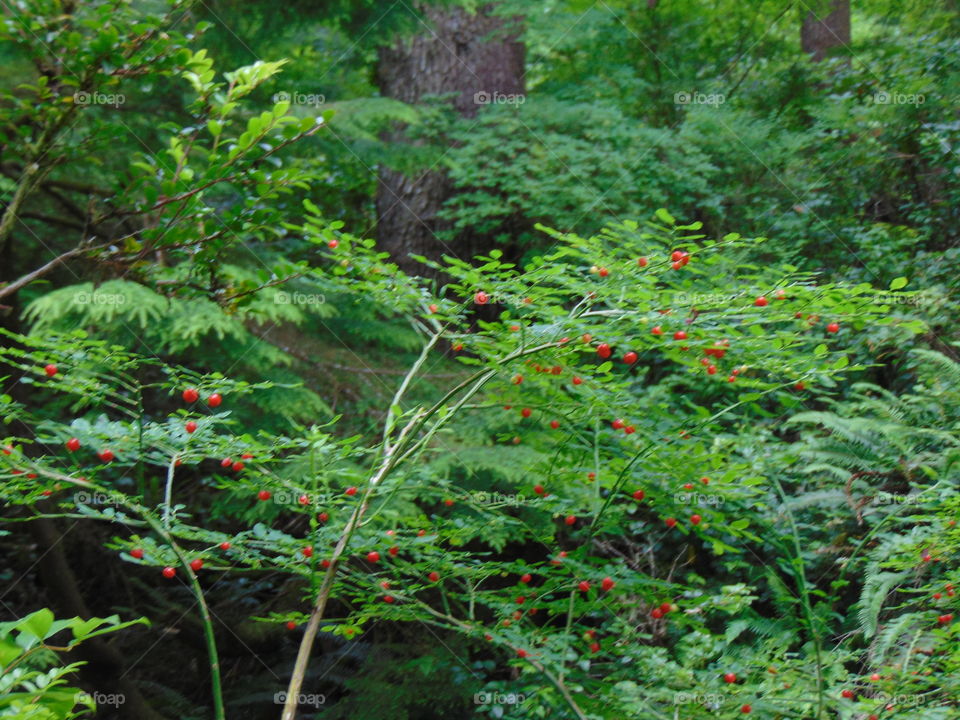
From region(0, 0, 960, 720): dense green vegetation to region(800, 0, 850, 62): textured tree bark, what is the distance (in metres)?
0.04

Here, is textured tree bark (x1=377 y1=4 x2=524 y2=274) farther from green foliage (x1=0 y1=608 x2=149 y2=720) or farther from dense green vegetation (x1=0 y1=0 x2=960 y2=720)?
green foliage (x1=0 y1=608 x2=149 y2=720)

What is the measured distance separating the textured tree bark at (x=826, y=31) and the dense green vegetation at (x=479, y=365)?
39mm

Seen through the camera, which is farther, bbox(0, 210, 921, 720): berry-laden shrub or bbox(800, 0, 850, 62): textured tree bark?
bbox(800, 0, 850, 62): textured tree bark

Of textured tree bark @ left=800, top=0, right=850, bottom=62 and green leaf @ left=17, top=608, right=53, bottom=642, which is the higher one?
textured tree bark @ left=800, top=0, right=850, bottom=62

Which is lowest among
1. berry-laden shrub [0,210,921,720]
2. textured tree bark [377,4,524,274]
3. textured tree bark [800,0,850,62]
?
berry-laden shrub [0,210,921,720]

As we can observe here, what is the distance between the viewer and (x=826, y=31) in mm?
6441

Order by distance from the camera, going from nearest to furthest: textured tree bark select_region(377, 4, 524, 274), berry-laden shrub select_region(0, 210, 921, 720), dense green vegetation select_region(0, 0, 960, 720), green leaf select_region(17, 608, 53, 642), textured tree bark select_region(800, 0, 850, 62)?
green leaf select_region(17, 608, 53, 642) < berry-laden shrub select_region(0, 210, 921, 720) < dense green vegetation select_region(0, 0, 960, 720) < textured tree bark select_region(377, 4, 524, 274) < textured tree bark select_region(800, 0, 850, 62)

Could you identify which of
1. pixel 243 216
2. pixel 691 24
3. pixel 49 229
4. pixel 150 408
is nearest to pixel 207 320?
pixel 243 216

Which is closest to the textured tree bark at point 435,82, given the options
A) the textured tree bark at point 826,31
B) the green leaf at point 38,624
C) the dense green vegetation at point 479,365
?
the dense green vegetation at point 479,365

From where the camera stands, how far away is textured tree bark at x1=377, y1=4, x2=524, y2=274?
203 inches

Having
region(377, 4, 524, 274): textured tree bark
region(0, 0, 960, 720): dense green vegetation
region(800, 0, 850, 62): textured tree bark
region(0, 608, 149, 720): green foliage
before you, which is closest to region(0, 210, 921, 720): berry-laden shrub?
region(0, 0, 960, 720): dense green vegetation

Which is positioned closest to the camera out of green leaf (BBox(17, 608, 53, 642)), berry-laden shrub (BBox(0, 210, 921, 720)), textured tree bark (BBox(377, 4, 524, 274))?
green leaf (BBox(17, 608, 53, 642))

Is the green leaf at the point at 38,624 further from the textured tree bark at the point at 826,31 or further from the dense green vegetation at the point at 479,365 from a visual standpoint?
the textured tree bark at the point at 826,31

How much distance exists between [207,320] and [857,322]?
2.43m
